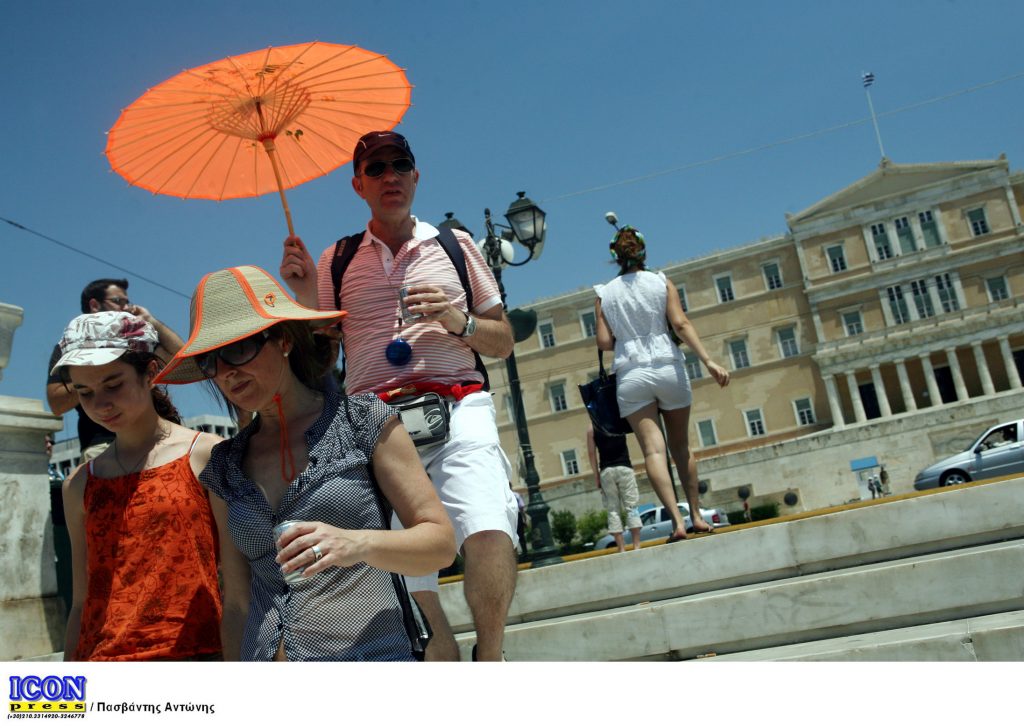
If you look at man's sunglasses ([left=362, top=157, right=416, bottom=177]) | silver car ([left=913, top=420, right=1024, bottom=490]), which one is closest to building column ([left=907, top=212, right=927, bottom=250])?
silver car ([left=913, top=420, right=1024, bottom=490])

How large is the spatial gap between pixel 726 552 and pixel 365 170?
2.41 m

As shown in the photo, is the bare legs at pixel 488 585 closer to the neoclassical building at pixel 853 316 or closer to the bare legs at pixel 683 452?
the bare legs at pixel 683 452

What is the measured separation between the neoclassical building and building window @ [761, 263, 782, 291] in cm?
6

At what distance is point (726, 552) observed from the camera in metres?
4.23

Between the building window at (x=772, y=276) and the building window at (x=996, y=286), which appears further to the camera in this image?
the building window at (x=772, y=276)

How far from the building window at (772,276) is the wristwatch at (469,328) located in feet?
175

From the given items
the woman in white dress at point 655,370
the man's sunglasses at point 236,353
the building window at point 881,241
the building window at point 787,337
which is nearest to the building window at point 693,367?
the building window at point 787,337

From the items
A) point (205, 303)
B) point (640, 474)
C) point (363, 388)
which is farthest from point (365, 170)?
point (640, 474)

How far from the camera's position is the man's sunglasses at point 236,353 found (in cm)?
216

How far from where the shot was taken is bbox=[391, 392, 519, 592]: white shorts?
9.35 feet

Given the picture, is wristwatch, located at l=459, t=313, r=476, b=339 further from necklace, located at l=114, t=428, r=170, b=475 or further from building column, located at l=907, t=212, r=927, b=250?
building column, located at l=907, t=212, r=927, b=250

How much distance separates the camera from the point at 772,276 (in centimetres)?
5422
